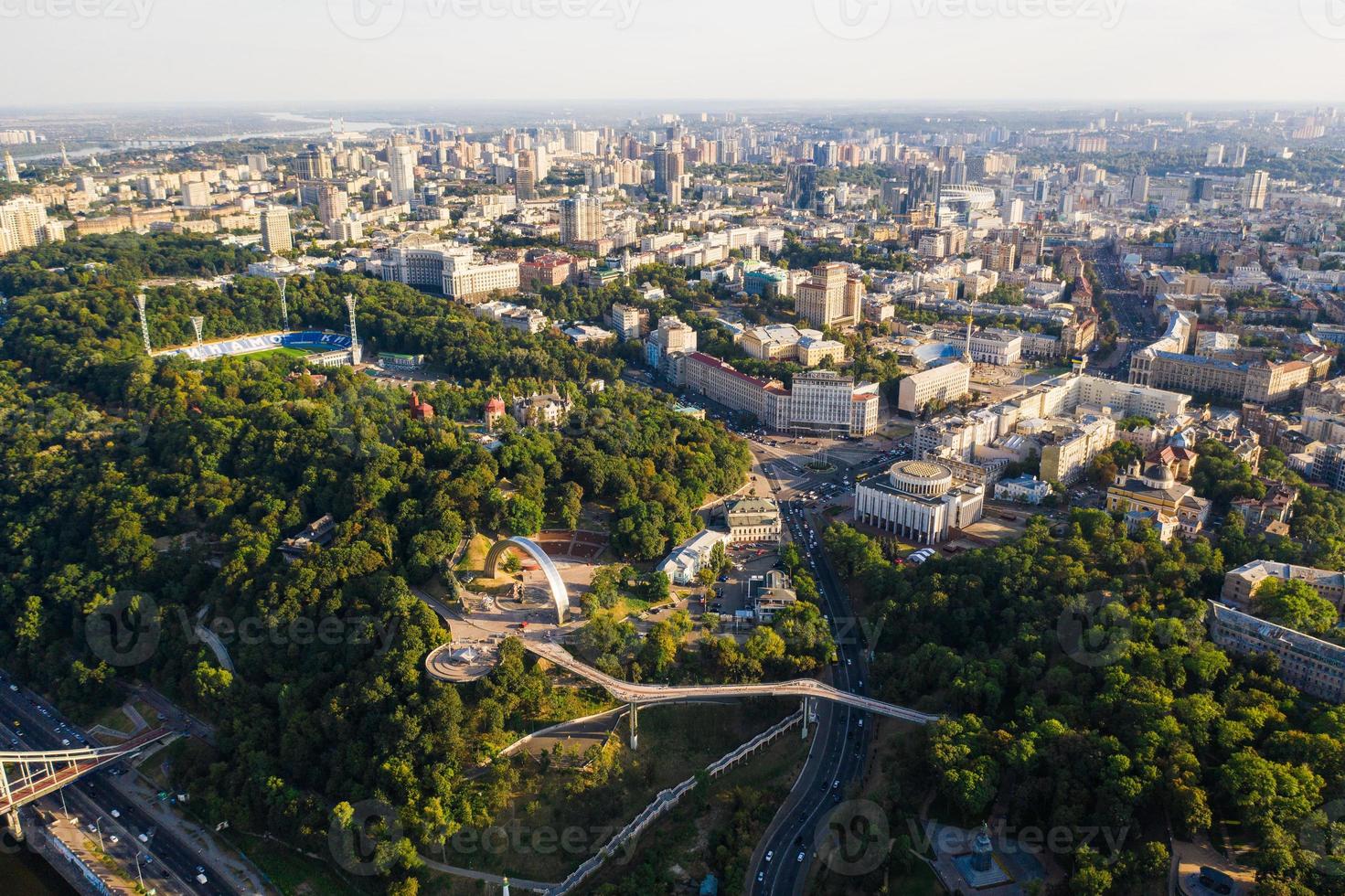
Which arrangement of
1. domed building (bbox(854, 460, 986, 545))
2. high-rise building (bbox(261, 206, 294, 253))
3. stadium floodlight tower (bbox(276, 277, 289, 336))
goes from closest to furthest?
domed building (bbox(854, 460, 986, 545)) < stadium floodlight tower (bbox(276, 277, 289, 336)) < high-rise building (bbox(261, 206, 294, 253))

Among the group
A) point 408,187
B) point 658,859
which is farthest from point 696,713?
point 408,187

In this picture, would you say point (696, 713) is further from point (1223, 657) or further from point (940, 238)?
point (940, 238)

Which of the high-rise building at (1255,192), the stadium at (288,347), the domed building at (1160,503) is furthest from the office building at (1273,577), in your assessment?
the high-rise building at (1255,192)

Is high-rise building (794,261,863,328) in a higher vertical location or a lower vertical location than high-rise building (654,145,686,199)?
lower

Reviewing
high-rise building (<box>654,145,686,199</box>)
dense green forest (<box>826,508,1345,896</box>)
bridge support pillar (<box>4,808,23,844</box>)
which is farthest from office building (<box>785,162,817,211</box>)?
bridge support pillar (<box>4,808,23,844</box>)

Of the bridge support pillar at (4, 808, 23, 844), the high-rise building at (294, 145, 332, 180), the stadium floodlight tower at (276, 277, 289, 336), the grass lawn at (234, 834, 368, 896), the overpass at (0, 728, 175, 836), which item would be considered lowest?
the grass lawn at (234, 834, 368, 896)

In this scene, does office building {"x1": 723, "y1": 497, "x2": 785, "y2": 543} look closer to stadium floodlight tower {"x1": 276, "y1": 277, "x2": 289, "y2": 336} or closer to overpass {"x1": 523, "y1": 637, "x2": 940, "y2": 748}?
overpass {"x1": 523, "y1": 637, "x2": 940, "y2": 748}

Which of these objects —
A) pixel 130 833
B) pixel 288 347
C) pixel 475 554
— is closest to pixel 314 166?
pixel 288 347
